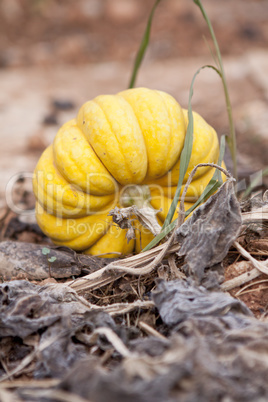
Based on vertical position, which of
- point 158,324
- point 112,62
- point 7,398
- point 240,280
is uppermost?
point 7,398

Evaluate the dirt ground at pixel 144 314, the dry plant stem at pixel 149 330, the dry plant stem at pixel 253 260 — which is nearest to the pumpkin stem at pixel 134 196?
the dirt ground at pixel 144 314

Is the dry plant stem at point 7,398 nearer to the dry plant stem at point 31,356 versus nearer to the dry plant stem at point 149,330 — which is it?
the dry plant stem at point 31,356

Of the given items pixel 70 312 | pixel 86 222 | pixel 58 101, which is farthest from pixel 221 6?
pixel 70 312

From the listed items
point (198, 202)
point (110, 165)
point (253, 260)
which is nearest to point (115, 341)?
point (253, 260)

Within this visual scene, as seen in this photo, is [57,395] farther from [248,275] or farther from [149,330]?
[248,275]

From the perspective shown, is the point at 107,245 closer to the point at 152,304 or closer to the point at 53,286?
the point at 53,286
